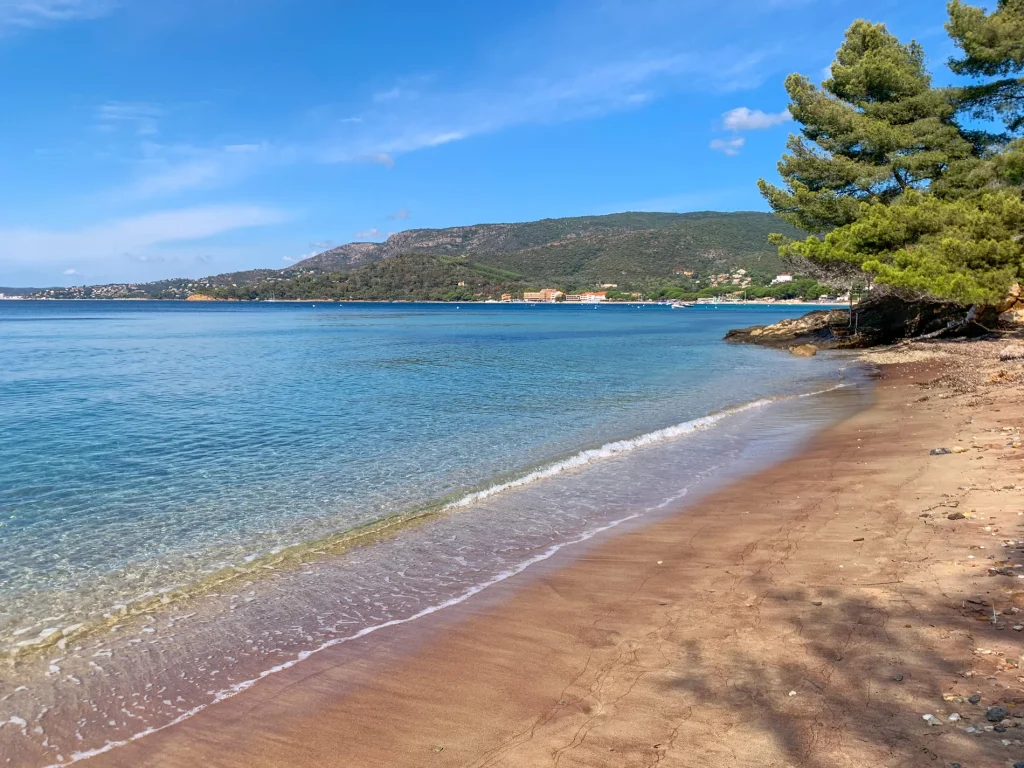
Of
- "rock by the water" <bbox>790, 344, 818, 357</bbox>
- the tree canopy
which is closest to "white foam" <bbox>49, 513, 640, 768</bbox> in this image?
the tree canopy

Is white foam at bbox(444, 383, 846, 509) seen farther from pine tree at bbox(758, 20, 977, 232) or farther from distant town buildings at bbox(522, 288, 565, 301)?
distant town buildings at bbox(522, 288, 565, 301)

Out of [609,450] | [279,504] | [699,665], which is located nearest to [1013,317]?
[609,450]

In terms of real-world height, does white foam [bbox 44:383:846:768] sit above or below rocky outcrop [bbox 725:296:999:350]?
below

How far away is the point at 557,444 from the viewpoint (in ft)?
46.7

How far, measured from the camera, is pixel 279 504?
9961 millimetres

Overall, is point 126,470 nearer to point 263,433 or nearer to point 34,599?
point 263,433

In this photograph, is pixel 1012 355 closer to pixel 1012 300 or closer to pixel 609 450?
pixel 1012 300

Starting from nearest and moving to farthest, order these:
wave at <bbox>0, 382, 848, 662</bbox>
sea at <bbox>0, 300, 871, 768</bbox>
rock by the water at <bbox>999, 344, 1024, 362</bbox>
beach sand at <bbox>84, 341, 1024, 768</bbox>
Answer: beach sand at <bbox>84, 341, 1024, 768</bbox>, sea at <bbox>0, 300, 871, 768</bbox>, wave at <bbox>0, 382, 848, 662</bbox>, rock by the water at <bbox>999, 344, 1024, 362</bbox>

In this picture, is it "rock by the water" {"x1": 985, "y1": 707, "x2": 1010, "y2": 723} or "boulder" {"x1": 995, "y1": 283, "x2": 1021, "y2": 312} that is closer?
"rock by the water" {"x1": 985, "y1": 707, "x2": 1010, "y2": 723}

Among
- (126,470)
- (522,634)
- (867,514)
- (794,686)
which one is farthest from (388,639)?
(126,470)

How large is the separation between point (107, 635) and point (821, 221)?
1536 inches

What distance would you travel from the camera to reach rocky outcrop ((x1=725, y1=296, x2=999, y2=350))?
3244cm

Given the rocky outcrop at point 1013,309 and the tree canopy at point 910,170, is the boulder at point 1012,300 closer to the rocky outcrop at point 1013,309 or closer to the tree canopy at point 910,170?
the rocky outcrop at point 1013,309

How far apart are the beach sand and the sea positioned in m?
0.57
